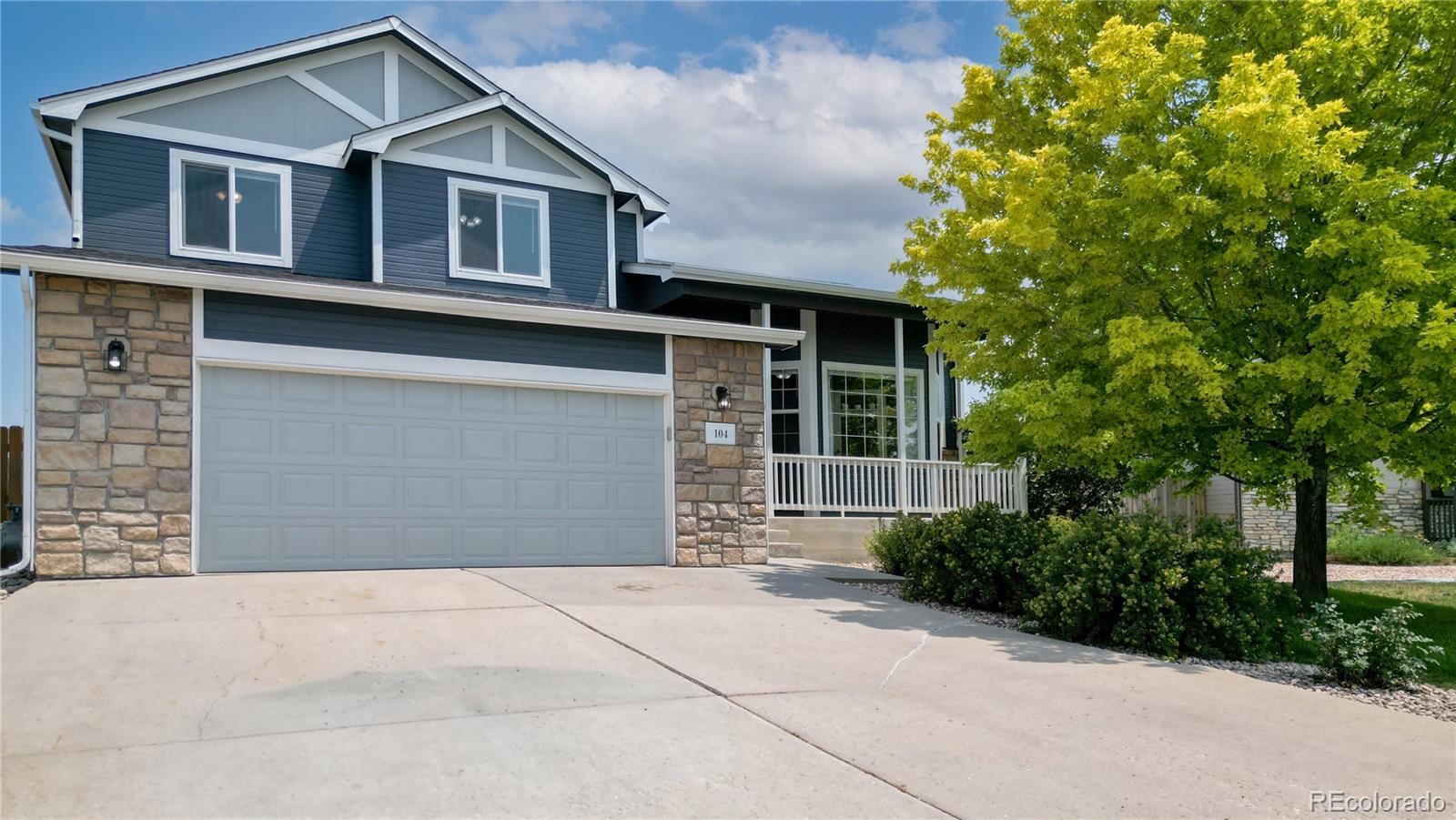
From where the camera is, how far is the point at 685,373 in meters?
12.3

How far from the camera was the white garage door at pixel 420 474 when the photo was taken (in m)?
9.87

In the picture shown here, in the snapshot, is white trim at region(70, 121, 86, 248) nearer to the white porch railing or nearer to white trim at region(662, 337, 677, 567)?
white trim at region(662, 337, 677, 567)

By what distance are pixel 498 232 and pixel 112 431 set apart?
228 inches

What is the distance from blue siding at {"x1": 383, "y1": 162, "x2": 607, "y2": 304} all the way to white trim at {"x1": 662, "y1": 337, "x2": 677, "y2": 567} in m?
2.65

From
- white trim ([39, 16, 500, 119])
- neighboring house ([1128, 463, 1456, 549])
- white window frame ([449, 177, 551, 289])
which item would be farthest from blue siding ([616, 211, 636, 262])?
neighboring house ([1128, 463, 1456, 549])

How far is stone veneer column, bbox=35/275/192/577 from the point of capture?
29.7ft

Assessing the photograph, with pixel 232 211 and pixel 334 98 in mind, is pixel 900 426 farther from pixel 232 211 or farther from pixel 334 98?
pixel 232 211

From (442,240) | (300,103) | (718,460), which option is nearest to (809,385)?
(718,460)

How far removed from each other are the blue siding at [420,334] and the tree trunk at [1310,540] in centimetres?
709

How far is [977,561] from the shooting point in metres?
10.3

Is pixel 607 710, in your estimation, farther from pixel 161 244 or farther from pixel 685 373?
pixel 161 244

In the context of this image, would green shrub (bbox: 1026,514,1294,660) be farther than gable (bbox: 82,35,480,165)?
No

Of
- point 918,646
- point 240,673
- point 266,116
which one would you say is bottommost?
point 918,646

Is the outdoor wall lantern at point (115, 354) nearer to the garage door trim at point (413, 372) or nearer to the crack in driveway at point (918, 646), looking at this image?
the garage door trim at point (413, 372)
